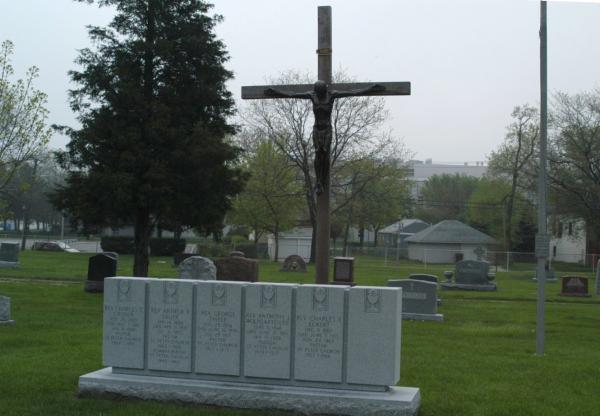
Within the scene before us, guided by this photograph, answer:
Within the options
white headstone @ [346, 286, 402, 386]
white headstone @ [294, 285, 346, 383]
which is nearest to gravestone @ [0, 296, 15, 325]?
white headstone @ [294, 285, 346, 383]

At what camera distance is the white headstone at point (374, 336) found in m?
7.62

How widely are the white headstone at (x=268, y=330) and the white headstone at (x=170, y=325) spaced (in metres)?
0.68

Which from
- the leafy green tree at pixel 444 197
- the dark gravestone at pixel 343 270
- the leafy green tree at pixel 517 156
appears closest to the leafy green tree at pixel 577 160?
the leafy green tree at pixel 517 156

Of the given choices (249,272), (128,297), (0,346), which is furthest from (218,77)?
(128,297)

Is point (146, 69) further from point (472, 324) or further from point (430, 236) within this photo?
point (430, 236)

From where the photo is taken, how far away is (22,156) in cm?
1986

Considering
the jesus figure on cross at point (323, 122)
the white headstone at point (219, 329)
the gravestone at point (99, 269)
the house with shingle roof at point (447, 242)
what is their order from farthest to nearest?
the house with shingle roof at point (447, 242)
the gravestone at point (99, 269)
the jesus figure on cross at point (323, 122)
the white headstone at point (219, 329)

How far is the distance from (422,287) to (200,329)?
10789mm

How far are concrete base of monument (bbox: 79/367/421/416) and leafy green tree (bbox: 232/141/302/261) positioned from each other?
41724 mm

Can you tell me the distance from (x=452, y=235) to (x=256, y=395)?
57.0 meters

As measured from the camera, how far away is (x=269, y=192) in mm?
51188

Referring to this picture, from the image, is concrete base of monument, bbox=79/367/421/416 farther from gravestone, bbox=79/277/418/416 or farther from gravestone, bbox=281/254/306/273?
gravestone, bbox=281/254/306/273

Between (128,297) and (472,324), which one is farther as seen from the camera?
(472,324)

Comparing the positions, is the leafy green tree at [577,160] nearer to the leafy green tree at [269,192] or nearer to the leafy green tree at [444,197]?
the leafy green tree at [269,192]
